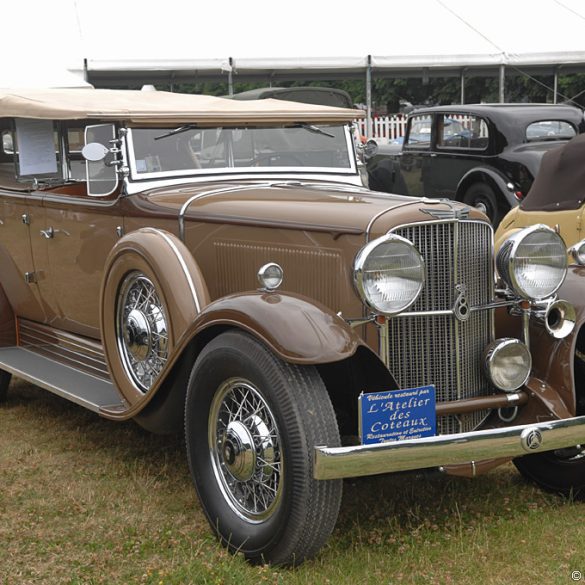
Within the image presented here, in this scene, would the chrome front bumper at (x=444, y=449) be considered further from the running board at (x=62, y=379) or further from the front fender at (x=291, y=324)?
the running board at (x=62, y=379)

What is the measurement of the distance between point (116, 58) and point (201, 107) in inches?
404

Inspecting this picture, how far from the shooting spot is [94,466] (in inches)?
172

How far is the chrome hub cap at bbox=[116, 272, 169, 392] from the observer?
405 centimetres

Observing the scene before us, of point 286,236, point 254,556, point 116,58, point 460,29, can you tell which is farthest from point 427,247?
point 460,29

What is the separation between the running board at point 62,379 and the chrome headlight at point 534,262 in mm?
1751

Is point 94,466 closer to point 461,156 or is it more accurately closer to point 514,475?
point 514,475

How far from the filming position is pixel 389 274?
3.27 meters

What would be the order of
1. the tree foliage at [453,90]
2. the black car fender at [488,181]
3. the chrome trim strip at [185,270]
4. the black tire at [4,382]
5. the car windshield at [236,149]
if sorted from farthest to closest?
the tree foliage at [453,90] < the black car fender at [488,181] < the black tire at [4,382] < the car windshield at [236,149] < the chrome trim strip at [185,270]

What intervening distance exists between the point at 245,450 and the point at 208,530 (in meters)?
0.47

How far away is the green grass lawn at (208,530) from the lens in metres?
3.18

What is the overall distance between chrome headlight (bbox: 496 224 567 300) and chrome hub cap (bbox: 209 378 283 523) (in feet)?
3.47

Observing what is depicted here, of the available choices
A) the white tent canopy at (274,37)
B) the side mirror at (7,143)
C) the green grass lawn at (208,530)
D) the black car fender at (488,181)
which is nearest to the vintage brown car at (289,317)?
the green grass lawn at (208,530)

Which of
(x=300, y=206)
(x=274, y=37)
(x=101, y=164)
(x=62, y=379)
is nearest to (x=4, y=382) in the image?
(x=62, y=379)

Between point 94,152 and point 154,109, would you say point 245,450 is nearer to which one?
point 94,152
